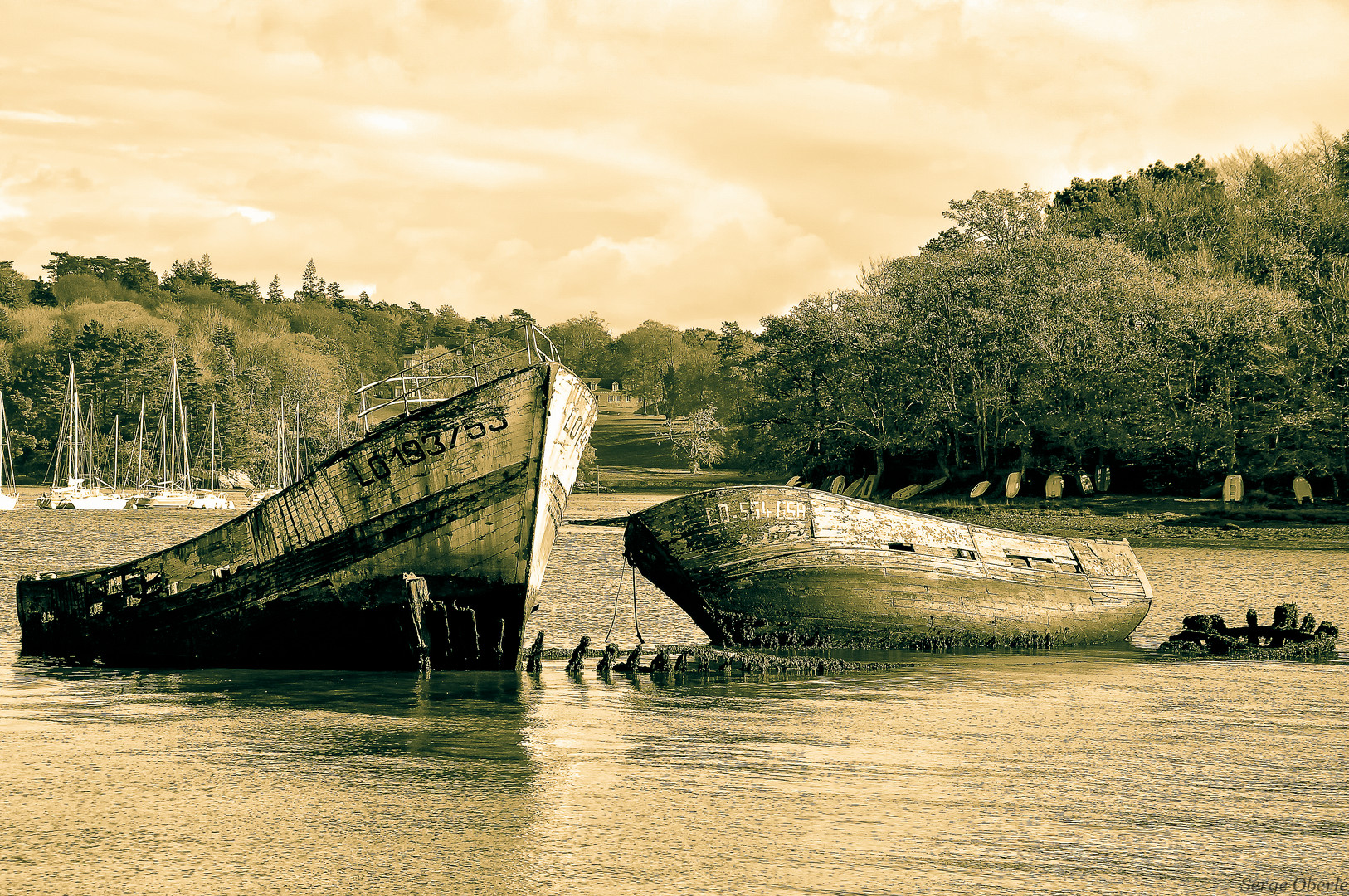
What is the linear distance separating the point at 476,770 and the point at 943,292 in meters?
60.0

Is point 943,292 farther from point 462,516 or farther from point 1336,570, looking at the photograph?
point 462,516

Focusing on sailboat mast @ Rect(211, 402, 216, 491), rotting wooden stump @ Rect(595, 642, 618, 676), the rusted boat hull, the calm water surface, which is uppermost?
sailboat mast @ Rect(211, 402, 216, 491)

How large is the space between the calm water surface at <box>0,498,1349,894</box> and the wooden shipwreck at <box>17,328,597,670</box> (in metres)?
0.72

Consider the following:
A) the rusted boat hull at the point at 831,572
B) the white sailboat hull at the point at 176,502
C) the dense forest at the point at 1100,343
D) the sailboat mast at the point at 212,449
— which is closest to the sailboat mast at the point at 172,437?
the white sailboat hull at the point at 176,502

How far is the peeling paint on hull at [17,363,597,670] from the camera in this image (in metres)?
16.9

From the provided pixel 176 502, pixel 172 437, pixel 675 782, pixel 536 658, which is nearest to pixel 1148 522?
pixel 536 658

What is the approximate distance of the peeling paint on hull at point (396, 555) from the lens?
1692 cm

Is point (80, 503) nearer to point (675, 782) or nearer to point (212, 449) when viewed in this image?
point (212, 449)

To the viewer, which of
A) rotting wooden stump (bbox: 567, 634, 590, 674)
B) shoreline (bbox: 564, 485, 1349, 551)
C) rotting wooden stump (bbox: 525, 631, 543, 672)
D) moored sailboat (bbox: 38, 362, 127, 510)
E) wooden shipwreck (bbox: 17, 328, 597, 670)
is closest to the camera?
wooden shipwreck (bbox: 17, 328, 597, 670)

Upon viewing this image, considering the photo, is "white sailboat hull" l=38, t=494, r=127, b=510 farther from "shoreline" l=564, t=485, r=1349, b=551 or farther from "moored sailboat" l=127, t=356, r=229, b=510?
"shoreline" l=564, t=485, r=1349, b=551

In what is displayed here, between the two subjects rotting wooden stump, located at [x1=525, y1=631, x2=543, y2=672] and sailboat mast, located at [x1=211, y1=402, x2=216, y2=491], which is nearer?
rotting wooden stump, located at [x1=525, y1=631, x2=543, y2=672]

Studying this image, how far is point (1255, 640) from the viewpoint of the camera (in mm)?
20391

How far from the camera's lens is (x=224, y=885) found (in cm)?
778

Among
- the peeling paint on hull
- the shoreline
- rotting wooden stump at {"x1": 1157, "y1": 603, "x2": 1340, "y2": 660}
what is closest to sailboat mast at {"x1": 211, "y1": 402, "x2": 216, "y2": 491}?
the shoreline
